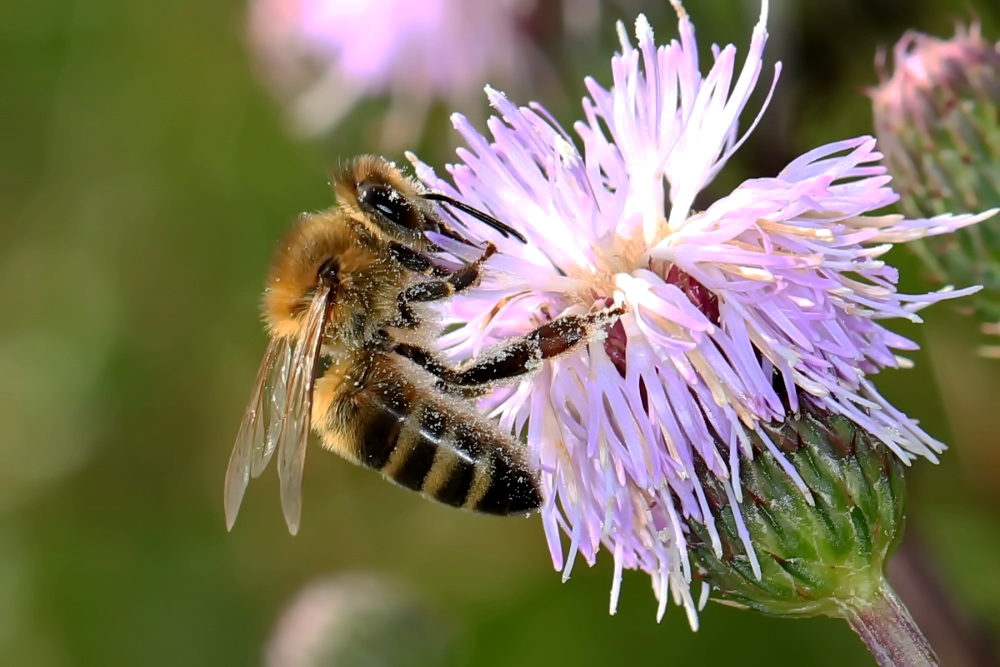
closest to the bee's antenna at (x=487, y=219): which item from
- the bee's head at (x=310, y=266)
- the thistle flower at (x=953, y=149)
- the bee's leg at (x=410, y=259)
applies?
the bee's leg at (x=410, y=259)

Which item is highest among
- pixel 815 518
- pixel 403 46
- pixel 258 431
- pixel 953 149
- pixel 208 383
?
pixel 403 46

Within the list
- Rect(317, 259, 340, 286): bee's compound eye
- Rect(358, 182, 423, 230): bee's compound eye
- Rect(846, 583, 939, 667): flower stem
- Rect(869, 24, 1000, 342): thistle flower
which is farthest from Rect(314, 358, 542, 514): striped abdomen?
Rect(869, 24, 1000, 342): thistle flower

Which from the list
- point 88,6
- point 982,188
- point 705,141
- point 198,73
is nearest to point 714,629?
point 982,188

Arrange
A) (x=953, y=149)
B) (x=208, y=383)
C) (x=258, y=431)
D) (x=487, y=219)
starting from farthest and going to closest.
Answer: (x=208, y=383), (x=953, y=149), (x=258, y=431), (x=487, y=219)

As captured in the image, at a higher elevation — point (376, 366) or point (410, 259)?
point (410, 259)

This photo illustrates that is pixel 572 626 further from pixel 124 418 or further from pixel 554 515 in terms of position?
pixel 554 515

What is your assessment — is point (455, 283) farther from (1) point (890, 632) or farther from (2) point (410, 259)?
(1) point (890, 632)

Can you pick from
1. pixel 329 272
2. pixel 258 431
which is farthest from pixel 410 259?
pixel 258 431
